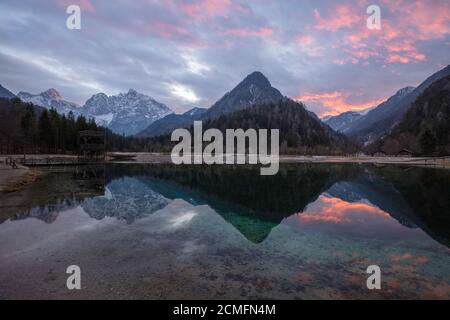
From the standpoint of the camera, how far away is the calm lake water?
38.2 ft

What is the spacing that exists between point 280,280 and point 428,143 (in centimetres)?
15741

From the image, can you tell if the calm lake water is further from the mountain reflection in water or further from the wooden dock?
the wooden dock

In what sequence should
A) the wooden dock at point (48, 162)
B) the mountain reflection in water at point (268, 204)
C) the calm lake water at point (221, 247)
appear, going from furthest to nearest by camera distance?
the wooden dock at point (48, 162) → the mountain reflection in water at point (268, 204) → the calm lake water at point (221, 247)

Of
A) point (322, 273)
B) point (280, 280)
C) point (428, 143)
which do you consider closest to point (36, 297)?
point (280, 280)

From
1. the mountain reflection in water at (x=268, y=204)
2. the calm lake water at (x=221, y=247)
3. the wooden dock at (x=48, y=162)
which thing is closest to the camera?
the calm lake water at (x=221, y=247)

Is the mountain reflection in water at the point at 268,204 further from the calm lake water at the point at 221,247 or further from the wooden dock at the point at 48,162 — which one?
the wooden dock at the point at 48,162

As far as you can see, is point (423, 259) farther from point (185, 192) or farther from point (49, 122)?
point (49, 122)

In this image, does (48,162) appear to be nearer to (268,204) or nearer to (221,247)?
(268,204)

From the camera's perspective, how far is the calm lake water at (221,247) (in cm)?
1163

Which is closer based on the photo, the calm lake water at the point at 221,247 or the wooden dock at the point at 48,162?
the calm lake water at the point at 221,247

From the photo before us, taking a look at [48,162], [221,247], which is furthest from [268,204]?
[48,162]

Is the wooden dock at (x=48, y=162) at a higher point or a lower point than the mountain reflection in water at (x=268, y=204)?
higher

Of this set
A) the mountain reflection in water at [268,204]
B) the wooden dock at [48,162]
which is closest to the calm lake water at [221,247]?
the mountain reflection in water at [268,204]
